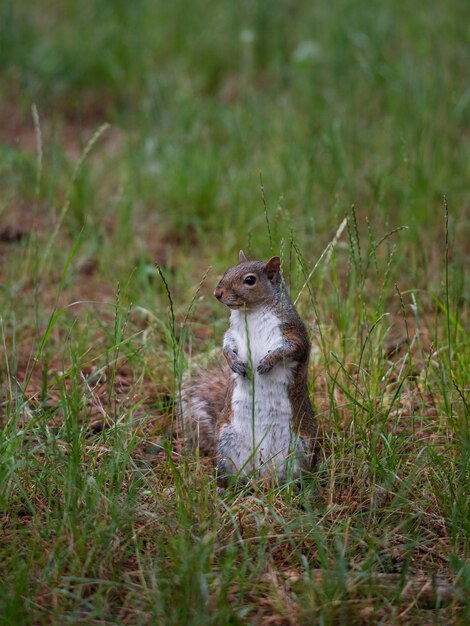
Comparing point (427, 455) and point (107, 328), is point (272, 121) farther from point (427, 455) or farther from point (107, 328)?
point (427, 455)

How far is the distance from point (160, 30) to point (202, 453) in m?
4.67

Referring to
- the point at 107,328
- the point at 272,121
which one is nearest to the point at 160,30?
the point at 272,121

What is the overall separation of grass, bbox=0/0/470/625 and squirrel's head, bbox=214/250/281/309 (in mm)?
86

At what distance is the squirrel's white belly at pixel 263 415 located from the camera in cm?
296

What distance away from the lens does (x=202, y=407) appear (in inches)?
130

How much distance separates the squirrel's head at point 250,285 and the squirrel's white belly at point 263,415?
2.4 inches

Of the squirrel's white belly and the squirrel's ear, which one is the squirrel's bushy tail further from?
the squirrel's ear

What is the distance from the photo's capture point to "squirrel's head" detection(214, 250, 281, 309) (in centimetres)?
298

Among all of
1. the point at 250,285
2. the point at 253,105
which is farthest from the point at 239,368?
the point at 253,105

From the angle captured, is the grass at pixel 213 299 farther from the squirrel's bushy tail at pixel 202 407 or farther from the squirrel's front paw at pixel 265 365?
the squirrel's front paw at pixel 265 365

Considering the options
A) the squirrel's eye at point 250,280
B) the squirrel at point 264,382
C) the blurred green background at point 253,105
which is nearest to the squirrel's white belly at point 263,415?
the squirrel at point 264,382

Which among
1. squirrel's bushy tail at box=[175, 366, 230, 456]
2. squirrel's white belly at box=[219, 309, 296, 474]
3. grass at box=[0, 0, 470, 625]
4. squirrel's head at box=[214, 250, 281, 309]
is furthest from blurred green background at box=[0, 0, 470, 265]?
squirrel's white belly at box=[219, 309, 296, 474]

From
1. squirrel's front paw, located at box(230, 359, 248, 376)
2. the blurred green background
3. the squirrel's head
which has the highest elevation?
the blurred green background

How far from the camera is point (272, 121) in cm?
586
